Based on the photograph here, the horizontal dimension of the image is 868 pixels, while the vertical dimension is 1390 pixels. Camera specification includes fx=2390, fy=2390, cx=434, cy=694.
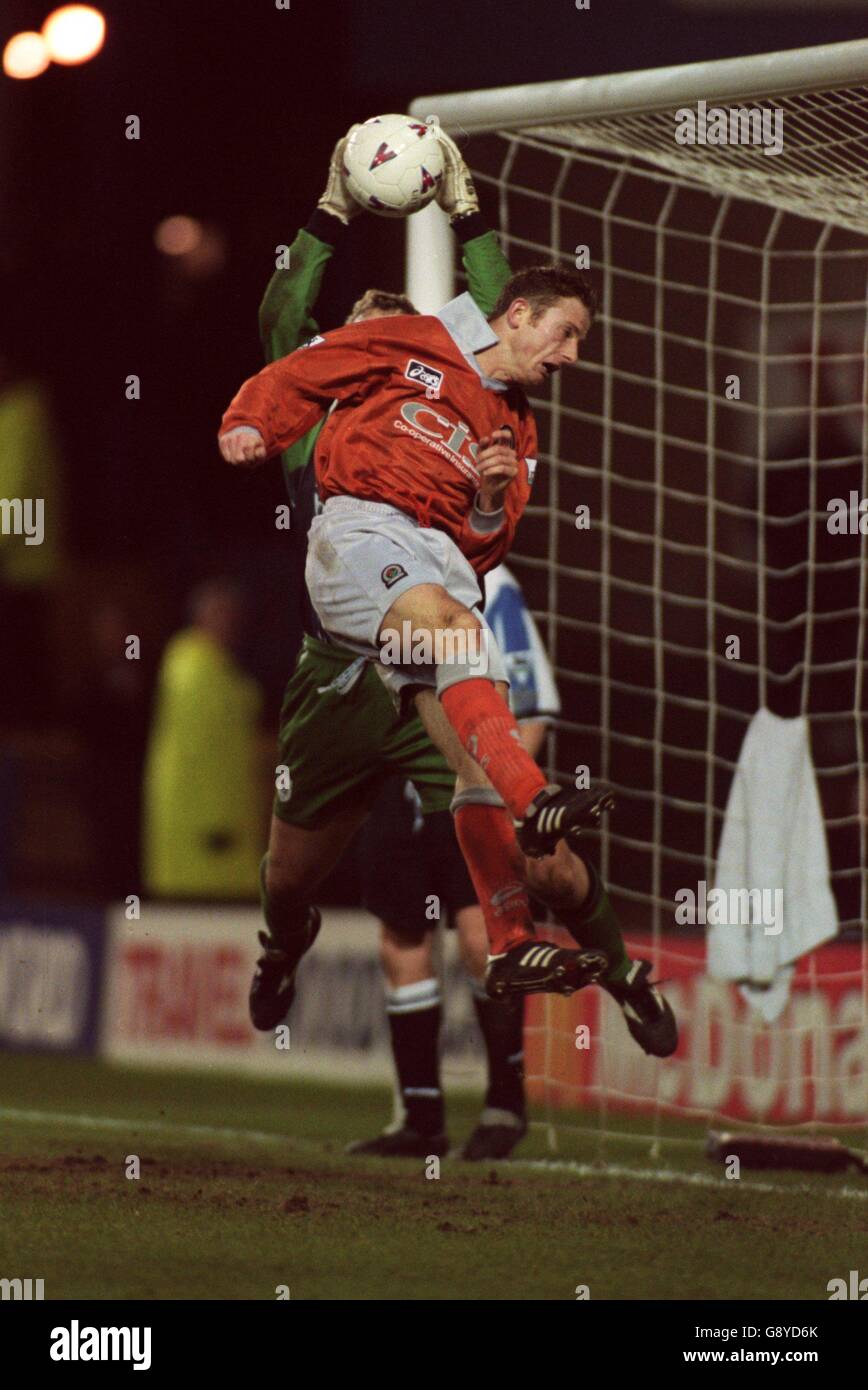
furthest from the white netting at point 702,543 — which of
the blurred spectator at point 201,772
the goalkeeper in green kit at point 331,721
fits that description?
the blurred spectator at point 201,772

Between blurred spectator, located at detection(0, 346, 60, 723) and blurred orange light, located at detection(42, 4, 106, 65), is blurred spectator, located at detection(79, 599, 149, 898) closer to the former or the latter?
blurred spectator, located at detection(0, 346, 60, 723)

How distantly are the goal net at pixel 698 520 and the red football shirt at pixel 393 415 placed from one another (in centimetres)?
165

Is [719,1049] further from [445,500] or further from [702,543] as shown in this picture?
[445,500]

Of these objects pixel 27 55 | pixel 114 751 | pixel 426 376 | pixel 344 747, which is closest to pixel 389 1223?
pixel 344 747

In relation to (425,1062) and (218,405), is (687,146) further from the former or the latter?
(218,405)

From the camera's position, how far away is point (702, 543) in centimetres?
1115

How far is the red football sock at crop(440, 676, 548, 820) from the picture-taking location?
549 centimetres

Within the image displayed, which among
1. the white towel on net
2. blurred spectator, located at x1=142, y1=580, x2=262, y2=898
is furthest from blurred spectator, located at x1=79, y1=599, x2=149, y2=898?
the white towel on net

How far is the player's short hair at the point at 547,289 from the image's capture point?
606 cm

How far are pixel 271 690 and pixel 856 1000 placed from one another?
4.85 metres

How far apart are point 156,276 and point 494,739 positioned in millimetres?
9364

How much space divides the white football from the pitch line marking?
2.88 metres

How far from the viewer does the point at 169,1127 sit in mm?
8359

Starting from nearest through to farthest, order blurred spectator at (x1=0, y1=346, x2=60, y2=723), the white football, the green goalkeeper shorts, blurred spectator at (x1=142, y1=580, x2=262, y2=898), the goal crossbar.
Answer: the white football, the green goalkeeper shorts, the goal crossbar, blurred spectator at (x1=142, y1=580, x2=262, y2=898), blurred spectator at (x1=0, y1=346, x2=60, y2=723)
